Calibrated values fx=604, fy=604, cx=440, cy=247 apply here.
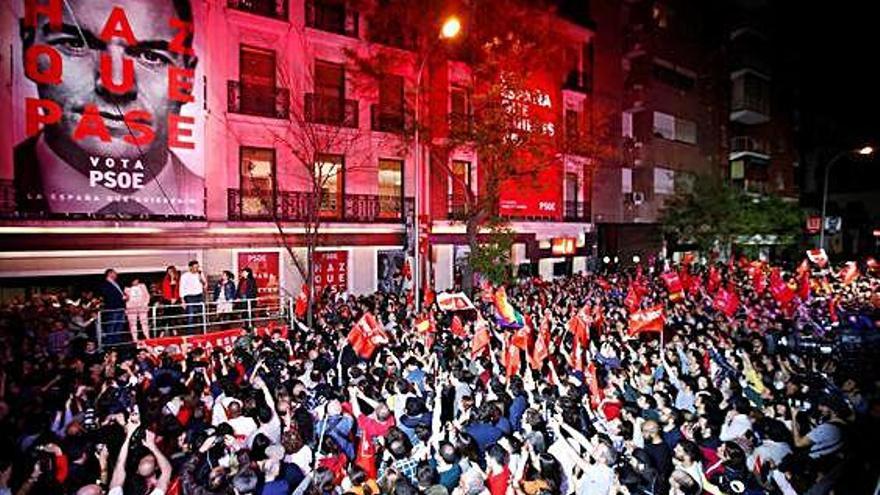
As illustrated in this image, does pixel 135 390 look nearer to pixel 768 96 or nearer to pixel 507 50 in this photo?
pixel 507 50

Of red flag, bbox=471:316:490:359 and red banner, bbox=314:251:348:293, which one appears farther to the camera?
red banner, bbox=314:251:348:293

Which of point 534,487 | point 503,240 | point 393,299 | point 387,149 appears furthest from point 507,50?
point 534,487

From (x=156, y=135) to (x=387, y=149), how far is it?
8404 millimetres

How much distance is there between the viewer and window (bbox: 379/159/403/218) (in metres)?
22.9

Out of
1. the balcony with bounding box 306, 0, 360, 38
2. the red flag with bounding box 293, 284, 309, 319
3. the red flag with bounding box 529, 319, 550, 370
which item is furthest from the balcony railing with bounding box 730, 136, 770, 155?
the red flag with bounding box 529, 319, 550, 370

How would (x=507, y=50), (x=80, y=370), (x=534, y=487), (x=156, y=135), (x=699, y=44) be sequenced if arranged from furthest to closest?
1. (x=699, y=44)
2. (x=507, y=50)
3. (x=156, y=135)
4. (x=80, y=370)
5. (x=534, y=487)

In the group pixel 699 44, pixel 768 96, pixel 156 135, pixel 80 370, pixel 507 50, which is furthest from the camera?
pixel 768 96

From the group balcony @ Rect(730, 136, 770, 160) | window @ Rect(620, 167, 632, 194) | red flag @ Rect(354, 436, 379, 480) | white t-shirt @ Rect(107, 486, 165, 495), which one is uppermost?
balcony @ Rect(730, 136, 770, 160)

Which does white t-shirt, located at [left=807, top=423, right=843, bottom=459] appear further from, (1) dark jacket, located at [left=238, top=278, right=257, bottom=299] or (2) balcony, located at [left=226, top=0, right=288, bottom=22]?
(2) balcony, located at [left=226, top=0, right=288, bottom=22]

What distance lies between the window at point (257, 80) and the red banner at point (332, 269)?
206 inches

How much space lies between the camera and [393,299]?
1728 cm

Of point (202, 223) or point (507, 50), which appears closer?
point (202, 223)

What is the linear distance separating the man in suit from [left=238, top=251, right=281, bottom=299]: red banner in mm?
6151

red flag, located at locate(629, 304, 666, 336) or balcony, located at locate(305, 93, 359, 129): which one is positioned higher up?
balcony, located at locate(305, 93, 359, 129)
